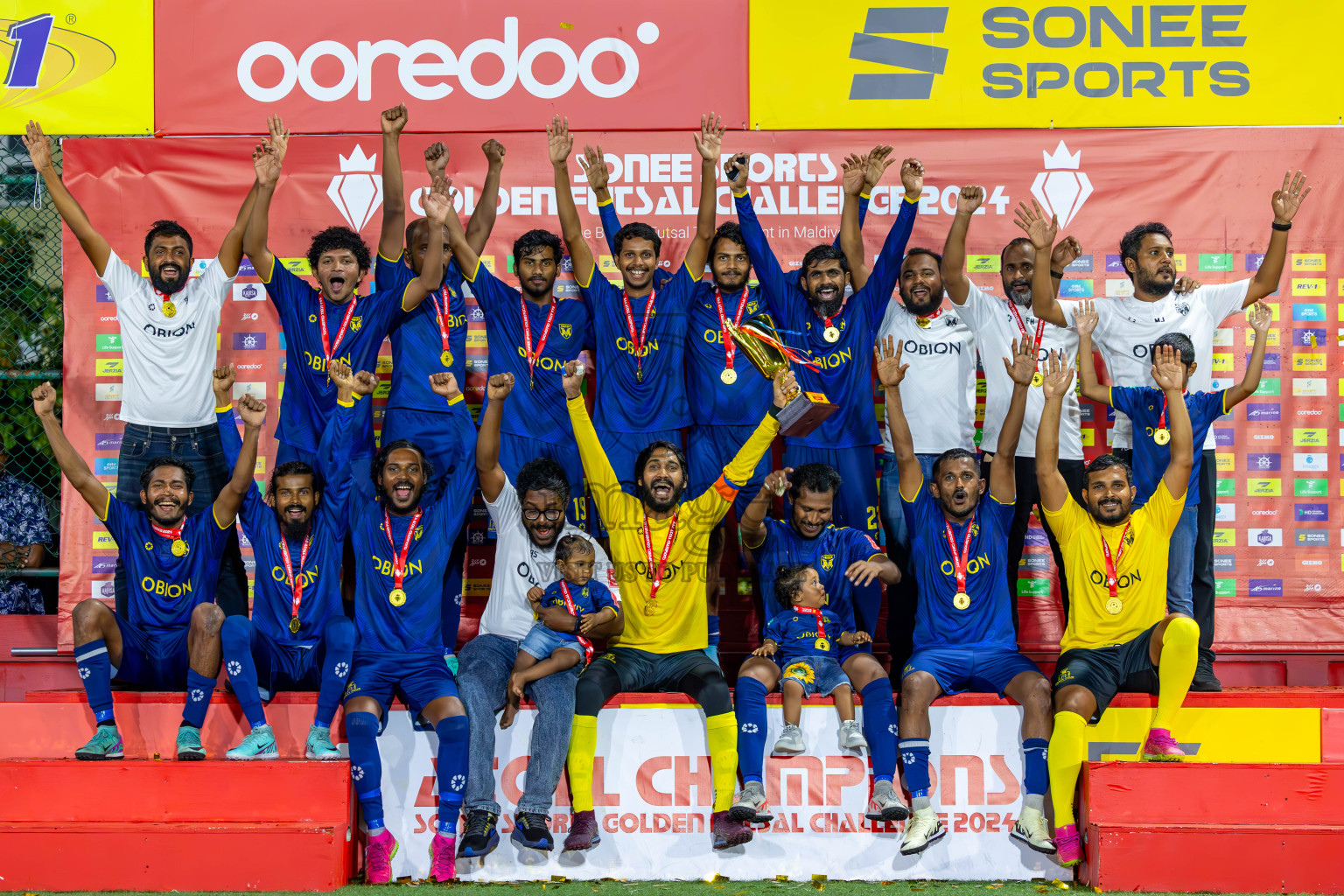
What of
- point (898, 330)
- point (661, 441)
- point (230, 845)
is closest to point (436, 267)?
point (661, 441)

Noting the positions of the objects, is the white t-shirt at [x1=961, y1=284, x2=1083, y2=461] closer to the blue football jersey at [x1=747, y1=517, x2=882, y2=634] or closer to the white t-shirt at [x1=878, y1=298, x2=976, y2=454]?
the white t-shirt at [x1=878, y1=298, x2=976, y2=454]

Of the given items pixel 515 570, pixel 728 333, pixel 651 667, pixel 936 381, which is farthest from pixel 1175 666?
pixel 515 570

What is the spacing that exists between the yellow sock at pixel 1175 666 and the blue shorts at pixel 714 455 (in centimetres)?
208

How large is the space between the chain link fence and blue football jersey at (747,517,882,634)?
456cm

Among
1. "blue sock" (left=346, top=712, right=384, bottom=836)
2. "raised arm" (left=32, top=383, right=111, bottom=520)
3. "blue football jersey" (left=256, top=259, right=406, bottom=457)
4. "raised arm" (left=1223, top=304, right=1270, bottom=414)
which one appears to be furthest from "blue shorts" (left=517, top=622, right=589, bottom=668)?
"raised arm" (left=1223, top=304, right=1270, bottom=414)

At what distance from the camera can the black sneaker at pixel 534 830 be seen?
15.8 feet

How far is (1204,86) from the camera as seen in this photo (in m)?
6.87

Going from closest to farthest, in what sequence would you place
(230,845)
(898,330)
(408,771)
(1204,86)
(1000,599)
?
(230,845) < (408,771) < (1000,599) < (898,330) < (1204,86)

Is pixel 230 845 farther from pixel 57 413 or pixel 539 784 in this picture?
pixel 57 413

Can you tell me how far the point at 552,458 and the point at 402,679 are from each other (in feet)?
4.73

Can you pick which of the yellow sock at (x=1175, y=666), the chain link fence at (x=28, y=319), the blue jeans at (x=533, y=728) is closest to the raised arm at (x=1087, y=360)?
the yellow sock at (x=1175, y=666)

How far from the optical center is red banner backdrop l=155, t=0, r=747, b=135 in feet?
22.7

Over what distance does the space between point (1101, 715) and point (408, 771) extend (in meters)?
3.08

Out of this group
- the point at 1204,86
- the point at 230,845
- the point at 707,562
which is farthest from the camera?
the point at 1204,86
